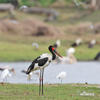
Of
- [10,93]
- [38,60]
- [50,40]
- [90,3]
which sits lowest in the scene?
[10,93]

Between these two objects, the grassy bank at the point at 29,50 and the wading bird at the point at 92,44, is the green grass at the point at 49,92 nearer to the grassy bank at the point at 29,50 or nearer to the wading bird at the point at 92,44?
the grassy bank at the point at 29,50

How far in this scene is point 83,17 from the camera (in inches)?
1580

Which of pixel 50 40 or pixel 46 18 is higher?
pixel 46 18

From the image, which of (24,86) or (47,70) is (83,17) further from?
(24,86)

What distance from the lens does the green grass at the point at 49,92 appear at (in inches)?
395

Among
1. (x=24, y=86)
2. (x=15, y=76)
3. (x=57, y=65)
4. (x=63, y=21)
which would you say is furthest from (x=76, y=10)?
(x=24, y=86)

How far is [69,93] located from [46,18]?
30.5 m

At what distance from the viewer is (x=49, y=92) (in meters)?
10.9

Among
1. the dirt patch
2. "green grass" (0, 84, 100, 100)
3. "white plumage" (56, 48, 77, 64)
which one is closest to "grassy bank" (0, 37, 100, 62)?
"white plumage" (56, 48, 77, 64)

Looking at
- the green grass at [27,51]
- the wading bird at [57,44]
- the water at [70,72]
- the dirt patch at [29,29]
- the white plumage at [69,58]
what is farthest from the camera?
the dirt patch at [29,29]

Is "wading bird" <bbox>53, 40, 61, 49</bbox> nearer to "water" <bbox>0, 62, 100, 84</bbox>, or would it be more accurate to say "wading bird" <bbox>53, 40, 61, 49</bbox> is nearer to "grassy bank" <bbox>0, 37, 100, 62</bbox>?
"grassy bank" <bbox>0, 37, 100, 62</bbox>

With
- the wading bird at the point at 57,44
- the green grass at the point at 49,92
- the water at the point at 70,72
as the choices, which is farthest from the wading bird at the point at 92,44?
the green grass at the point at 49,92

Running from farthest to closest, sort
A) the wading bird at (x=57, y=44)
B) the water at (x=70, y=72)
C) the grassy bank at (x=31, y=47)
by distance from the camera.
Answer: the wading bird at (x=57, y=44) → the grassy bank at (x=31, y=47) → the water at (x=70, y=72)

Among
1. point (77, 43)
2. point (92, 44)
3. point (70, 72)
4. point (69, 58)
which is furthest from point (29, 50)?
point (70, 72)
